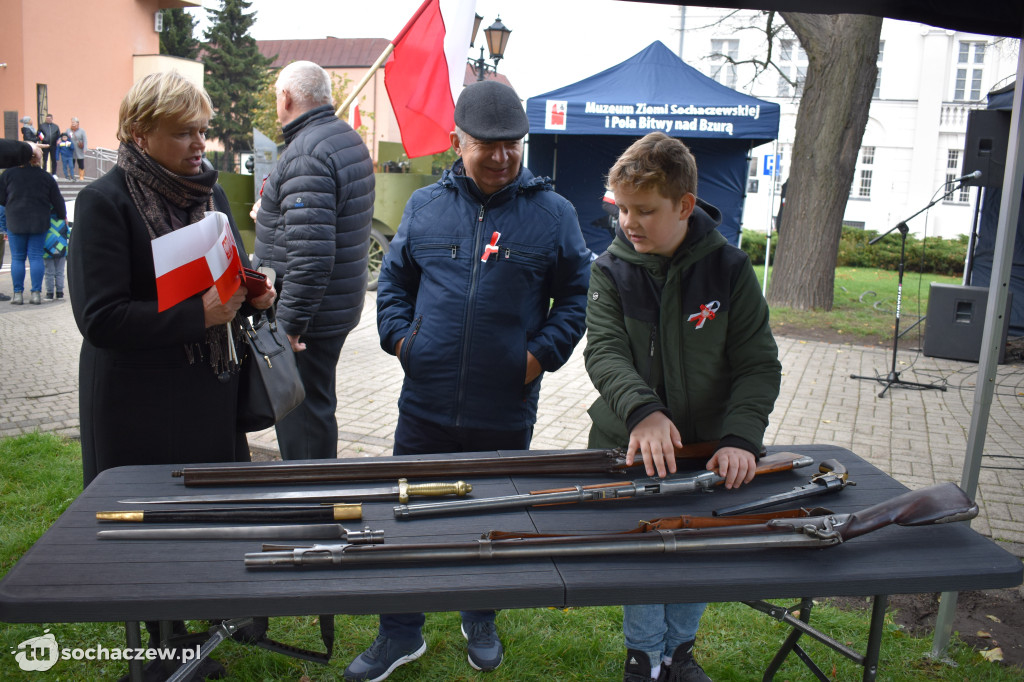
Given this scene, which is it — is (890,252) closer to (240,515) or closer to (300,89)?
(300,89)

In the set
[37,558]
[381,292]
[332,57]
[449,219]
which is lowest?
→ [37,558]

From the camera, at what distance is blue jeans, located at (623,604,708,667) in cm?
235

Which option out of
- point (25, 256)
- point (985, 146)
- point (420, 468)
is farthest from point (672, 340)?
point (25, 256)

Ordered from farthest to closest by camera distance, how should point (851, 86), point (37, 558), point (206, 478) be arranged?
point (851, 86)
point (206, 478)
point (37, 558)

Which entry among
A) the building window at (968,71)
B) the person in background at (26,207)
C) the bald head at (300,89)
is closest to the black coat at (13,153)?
the bald head at (300,89)

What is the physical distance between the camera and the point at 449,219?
2.80m

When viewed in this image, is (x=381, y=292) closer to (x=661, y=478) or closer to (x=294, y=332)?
(x=294, y=332)

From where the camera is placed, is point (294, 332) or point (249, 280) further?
point (294, 332)

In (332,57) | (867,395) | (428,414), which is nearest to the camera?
(428,414)

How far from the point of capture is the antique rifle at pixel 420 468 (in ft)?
6.97

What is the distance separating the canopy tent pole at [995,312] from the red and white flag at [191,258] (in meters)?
2.44

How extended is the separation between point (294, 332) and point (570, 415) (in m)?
3.17

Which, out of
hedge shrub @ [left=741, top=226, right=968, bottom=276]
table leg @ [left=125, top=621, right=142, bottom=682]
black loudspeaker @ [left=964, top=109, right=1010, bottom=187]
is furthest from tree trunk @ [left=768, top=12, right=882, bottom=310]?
table leg @ [left=125, top=621, right=142, bottom=682]

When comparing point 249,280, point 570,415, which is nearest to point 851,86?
point 570,415
